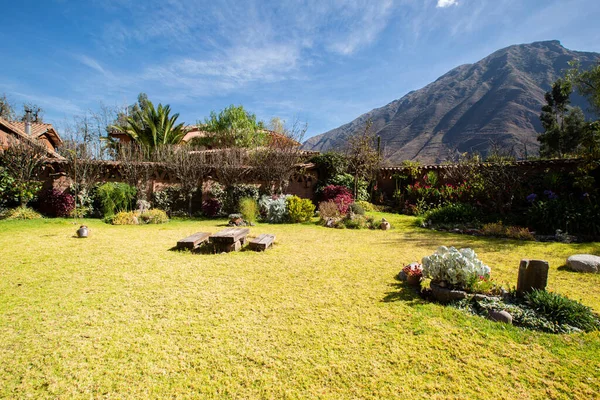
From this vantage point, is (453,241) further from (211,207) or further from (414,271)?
(211,207)

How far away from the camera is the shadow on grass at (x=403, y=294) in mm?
3928

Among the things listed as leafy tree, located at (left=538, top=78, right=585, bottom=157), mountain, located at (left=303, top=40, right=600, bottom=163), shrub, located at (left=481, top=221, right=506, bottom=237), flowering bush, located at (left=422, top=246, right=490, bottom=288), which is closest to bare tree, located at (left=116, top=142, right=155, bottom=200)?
flowering bush, located at (left=422, top=246, right=490, bottom=288)

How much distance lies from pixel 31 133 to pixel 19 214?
13.6 m

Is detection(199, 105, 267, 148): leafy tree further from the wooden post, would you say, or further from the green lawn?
the wooden post

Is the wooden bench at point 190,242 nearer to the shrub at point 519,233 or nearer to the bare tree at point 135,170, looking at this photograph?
the bare tree at point 135,170

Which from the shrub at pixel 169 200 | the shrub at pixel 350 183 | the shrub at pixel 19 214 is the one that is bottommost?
the shrub at pixel 19 214

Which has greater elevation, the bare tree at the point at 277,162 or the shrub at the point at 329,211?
the bare tree at the point at 277,162

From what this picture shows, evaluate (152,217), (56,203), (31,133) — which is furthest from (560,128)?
(31,133)

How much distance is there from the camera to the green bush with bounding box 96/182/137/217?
11.9 meters

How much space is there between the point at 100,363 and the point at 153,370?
52 cm

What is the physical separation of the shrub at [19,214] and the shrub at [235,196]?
7.24 metres

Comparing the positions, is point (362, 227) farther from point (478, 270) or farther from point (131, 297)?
point (131, 297)

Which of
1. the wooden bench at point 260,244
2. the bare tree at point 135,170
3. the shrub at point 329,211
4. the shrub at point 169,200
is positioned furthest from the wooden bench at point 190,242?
the bare tree at point 135,170

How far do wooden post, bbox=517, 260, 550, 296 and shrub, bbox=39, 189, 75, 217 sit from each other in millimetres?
14833
